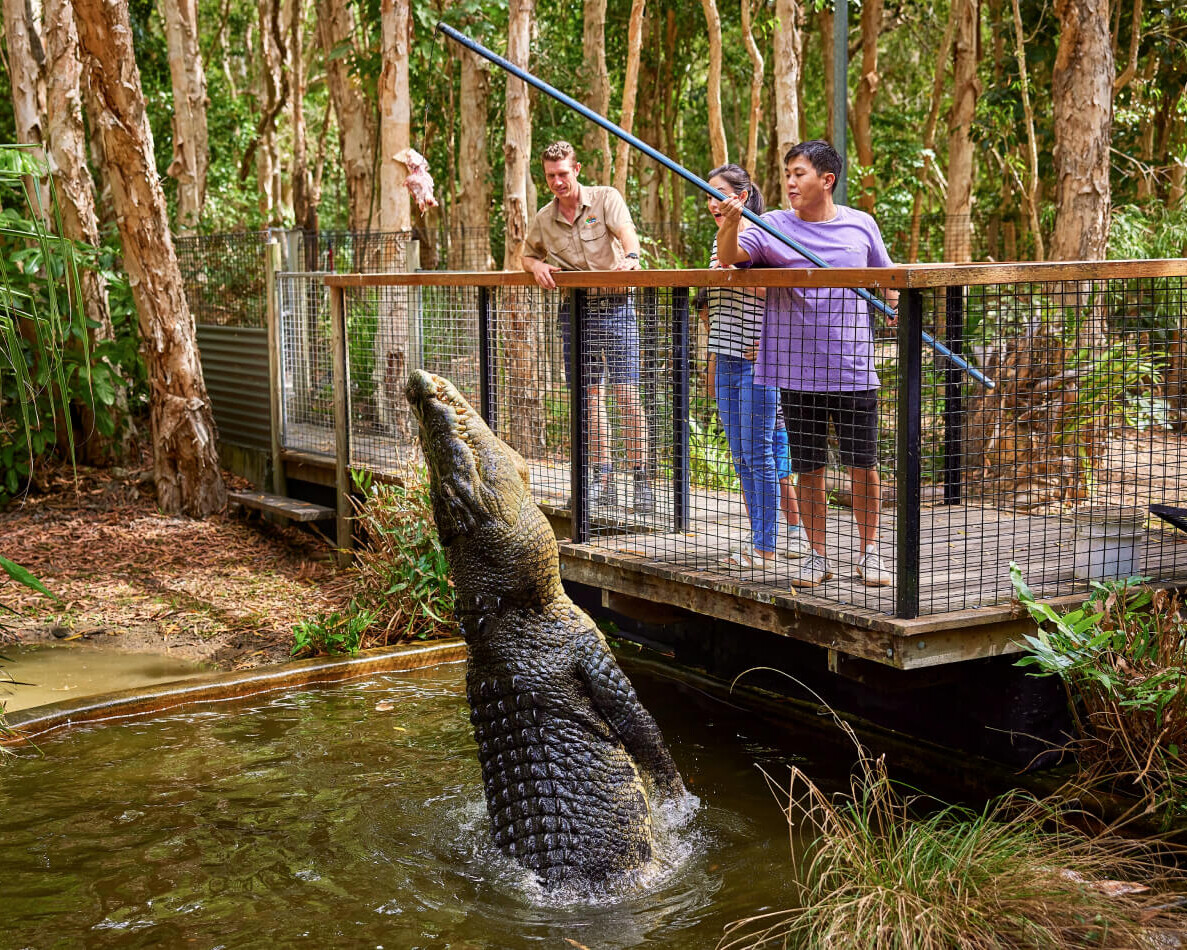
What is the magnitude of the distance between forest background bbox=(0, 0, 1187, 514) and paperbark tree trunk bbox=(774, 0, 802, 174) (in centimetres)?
3

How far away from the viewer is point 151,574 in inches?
340

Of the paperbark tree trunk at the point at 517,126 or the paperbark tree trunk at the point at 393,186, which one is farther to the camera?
the paperbark tree trunk at the point at 517,126

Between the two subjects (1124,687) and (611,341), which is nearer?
(1124,687)

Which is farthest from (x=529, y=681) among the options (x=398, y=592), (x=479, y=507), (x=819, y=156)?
(x=398, y=592)

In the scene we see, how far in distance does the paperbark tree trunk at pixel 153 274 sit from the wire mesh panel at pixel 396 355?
1414mm

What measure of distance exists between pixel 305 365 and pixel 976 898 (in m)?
7.51

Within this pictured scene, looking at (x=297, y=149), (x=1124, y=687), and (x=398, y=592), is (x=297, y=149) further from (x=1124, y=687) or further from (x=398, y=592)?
(x=1124, y=687)

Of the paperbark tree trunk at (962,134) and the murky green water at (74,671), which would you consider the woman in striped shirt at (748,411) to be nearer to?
the murky green water at (74,671)

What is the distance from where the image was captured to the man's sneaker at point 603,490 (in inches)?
247

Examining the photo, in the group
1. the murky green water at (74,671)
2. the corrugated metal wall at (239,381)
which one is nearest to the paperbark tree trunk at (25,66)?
the corrugated metal wall at (239,381)

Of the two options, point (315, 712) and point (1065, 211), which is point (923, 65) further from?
point (315, 712)

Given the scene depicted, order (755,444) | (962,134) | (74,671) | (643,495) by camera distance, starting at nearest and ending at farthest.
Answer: (755,444) < (643,495) < (74,671) < (962,134)

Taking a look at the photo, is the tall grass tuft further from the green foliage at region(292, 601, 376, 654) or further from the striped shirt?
the green foliage at region(292, 601, 376, 654)

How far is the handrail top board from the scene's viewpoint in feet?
13.9
